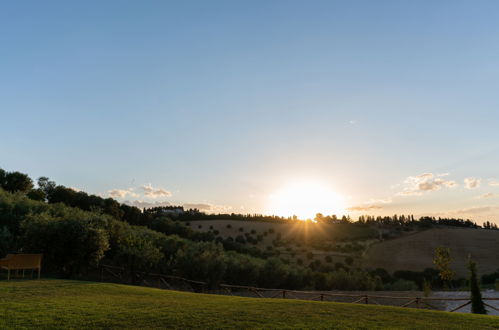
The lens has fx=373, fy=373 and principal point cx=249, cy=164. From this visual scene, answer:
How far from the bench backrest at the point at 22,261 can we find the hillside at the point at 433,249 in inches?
2193

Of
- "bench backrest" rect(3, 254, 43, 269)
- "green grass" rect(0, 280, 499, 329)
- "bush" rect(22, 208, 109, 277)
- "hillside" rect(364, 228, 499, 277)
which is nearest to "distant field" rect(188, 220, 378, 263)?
"hillside" rect(364, 228, 499, 277)

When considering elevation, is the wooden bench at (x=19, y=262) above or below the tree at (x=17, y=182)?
below

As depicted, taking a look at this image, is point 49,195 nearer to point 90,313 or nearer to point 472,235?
point 90,313

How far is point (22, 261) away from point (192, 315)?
17.8 meters

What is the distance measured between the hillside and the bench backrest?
5571 centimetres

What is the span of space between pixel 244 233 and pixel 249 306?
80.3 metres

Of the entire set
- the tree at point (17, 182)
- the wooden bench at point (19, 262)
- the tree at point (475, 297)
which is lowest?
the tree at point (475, 297)

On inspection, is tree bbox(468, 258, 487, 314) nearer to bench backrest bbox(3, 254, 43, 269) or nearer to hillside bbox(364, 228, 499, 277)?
bench backrest bbox(3, 254, 43, 269)

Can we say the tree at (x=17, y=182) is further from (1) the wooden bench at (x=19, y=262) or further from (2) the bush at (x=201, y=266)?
(1) the wooden bench at (x=19, y=262)

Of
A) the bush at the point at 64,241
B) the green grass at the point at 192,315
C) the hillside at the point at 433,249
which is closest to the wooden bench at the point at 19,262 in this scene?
the bush at the point at 64,241

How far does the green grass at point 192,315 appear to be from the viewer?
12430 mm

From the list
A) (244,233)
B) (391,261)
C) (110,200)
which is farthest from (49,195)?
(391,261)

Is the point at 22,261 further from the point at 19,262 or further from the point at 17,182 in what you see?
the point at 17,182

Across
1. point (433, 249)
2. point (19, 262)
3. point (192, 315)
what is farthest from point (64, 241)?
point (433, 249)
